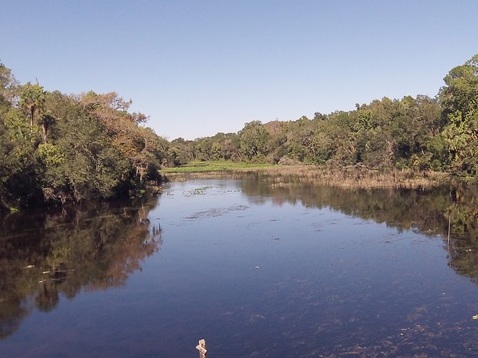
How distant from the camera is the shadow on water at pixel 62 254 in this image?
22.0m

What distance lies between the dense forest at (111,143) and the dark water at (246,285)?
668 centimetres

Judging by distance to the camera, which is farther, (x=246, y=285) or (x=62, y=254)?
(x=62, y=254)

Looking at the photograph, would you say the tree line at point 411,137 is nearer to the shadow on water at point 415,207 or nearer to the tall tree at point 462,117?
the tall tree at point 462,117

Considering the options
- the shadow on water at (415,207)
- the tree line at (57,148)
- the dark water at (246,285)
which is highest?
the tree line at (57,148)

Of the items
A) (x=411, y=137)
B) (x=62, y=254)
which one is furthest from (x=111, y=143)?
(x=411, y=137)

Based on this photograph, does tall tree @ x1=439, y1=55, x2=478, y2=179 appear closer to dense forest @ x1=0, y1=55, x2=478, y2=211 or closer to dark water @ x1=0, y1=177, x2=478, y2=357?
dense forest @ x1=0, y1=55, x2=478, y2=211

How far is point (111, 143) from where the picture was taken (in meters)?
60.6

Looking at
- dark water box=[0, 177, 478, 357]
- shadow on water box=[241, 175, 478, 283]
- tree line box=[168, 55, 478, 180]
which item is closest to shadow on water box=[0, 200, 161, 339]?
dark water box=[0, 177, 478, 357]

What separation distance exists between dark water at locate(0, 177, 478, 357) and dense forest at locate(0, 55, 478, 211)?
6680 millimetres

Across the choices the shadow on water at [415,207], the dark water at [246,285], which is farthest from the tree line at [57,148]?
the shadow on water at [415,207]

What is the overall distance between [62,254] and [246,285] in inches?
539

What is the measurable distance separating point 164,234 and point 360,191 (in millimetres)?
28340

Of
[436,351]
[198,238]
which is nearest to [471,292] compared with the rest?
[436,351]

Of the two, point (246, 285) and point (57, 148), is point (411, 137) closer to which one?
point (57, 148)
